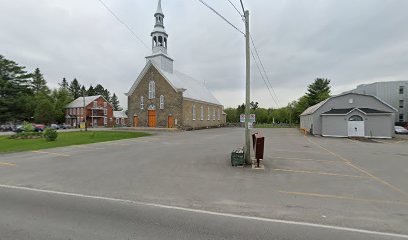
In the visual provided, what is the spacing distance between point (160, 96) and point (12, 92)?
36861 millimetres

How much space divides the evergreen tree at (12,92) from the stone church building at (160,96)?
90.6 feet

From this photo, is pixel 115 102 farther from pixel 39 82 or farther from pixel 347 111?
pixel 347 111

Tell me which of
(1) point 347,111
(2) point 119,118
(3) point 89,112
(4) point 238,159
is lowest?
(4) point 238,159

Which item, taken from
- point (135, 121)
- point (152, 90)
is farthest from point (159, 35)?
point (135, 121)

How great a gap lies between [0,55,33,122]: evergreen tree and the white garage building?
60.5m

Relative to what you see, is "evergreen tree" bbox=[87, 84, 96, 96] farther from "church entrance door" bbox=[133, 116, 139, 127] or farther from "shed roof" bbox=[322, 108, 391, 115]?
"shed roof" bbox=[322, 108, 391, 115]

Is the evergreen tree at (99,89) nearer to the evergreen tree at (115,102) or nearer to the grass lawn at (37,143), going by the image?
Answer: the evergreen tree at (115,102)

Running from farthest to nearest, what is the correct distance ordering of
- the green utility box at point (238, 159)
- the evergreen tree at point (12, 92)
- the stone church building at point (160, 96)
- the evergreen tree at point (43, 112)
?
1. the evergreen tree at point (43, 112)
2. the evergreen tree at point (12, 92)
3. the stone church building at point (160, 96)
4. the green utility box at point (238, 159)

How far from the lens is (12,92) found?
1939 inches

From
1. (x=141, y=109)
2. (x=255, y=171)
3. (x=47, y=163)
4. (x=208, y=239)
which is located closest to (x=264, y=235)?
(x=208, y=239)

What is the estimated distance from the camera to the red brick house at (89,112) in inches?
2591

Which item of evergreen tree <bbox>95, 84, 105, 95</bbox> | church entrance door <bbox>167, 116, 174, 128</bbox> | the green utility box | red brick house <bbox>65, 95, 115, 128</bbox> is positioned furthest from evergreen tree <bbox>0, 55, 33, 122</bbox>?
the green utility box

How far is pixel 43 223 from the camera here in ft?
14.3

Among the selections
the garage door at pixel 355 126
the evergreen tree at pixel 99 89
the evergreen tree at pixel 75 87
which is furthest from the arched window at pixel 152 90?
the evergreen tree at pixel 99 89
